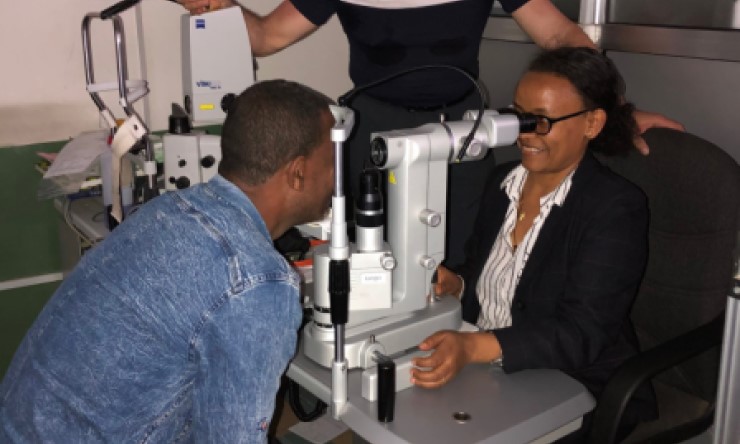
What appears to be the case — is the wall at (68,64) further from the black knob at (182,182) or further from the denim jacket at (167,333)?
the denim jacket at (167,333)

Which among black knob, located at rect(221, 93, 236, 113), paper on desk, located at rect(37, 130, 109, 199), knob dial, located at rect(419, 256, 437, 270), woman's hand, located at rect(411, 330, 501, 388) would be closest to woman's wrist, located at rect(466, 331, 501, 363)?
woman's hand, located at rect(411, 330, 501, 388)

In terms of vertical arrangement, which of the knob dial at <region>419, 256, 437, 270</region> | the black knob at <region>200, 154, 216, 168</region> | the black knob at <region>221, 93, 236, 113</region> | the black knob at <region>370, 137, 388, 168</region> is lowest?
the knob dial at <region>419, 256, 437, 270</region>

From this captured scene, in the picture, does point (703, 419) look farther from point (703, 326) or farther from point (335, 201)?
point (335, 201)

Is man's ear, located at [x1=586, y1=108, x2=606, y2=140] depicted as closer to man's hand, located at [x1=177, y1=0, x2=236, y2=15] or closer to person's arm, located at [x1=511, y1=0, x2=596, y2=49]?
person's arm, located at [x1=511, y1=0, x2=596, y2=49]

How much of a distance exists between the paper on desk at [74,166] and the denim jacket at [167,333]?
3.85ft

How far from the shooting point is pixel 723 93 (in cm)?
221

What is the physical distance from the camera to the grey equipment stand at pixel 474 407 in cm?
122

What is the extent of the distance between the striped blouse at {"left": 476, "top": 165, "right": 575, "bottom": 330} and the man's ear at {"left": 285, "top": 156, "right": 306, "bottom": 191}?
0.58 metres

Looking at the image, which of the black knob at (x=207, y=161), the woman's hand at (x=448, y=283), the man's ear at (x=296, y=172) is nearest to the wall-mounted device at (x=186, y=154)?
the black knob at (x=207, y=161)

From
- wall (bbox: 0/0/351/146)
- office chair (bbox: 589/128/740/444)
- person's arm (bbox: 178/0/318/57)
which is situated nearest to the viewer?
office chair (bbox: 589/128/740/444)

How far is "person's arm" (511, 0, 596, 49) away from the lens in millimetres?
1997

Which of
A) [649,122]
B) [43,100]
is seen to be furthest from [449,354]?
[43,100]

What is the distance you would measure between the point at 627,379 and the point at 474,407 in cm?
34

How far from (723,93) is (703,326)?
2.83 feet
